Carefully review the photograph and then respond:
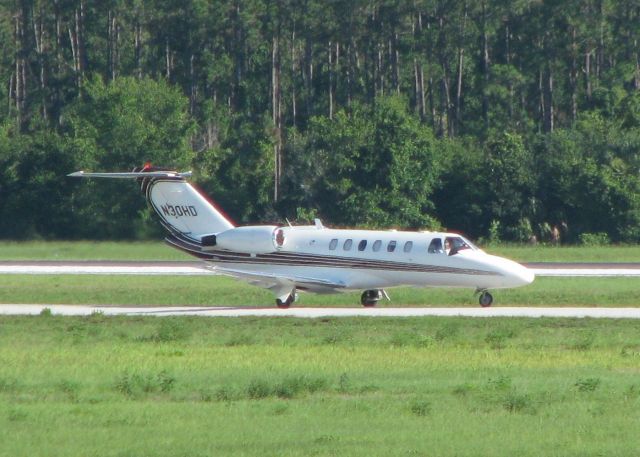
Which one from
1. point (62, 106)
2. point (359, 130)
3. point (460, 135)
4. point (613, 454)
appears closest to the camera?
point (613, 454)

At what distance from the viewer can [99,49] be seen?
99500mm

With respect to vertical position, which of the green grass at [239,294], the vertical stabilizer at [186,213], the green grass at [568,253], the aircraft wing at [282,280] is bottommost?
the green grass at [568,253]

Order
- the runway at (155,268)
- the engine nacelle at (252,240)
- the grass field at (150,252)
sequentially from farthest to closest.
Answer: the grass field at (150,252), the runway at (155,268), the engine nacelle at (252,240)

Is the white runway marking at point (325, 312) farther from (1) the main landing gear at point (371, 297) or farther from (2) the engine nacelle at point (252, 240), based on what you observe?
(2) the engine nacelle at point (252, 240)

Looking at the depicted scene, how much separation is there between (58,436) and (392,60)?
266 ft

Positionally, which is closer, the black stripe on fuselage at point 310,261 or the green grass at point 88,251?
the black stripe on fuselage at point 310,261

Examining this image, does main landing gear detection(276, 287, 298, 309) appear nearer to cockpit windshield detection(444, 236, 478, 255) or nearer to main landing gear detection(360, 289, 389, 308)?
main landing gear detection(360, 289, 389, 308)

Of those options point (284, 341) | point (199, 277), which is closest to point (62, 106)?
point (199, 277)

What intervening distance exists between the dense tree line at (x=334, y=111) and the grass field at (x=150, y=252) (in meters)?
4.84

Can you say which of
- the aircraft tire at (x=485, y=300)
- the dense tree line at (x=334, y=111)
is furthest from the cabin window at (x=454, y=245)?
the dense tree line at (x=334, y=111)

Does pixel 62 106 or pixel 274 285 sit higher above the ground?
pixel 62 106

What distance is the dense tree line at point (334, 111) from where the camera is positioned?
2813 inches

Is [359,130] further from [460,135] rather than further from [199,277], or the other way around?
[199,277]

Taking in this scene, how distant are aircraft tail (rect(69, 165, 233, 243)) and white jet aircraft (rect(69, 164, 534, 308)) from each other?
0.03 metres
